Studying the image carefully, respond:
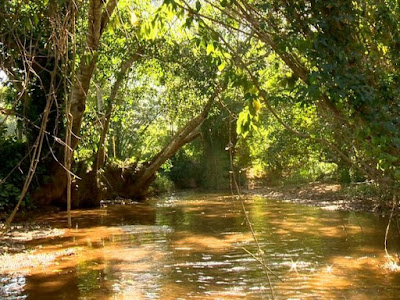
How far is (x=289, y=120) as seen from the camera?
1605 cm

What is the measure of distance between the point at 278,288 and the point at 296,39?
3100 millimetres

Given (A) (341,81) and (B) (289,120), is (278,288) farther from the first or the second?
(B) (289,120)

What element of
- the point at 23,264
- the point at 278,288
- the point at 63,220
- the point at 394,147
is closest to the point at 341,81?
the point at 394,147

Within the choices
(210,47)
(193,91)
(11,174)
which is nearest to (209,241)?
(210,47)

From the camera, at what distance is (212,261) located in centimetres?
689

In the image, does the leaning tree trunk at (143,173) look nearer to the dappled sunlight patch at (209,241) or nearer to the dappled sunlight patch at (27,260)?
the dappled sunlight patch at (209,241)

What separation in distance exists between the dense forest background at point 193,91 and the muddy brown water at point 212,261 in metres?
1.29

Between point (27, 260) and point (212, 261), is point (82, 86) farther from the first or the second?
point (212, 261)

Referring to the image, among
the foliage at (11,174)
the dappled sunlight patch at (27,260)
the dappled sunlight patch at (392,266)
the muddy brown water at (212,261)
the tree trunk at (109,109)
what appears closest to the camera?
the muddy brown water at (212,261)

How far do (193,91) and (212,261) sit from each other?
10.1 m

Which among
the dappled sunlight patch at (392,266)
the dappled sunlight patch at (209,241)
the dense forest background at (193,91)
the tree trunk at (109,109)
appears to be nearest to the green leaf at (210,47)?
the dense forest background at (193,91)

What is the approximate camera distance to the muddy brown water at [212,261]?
529 centimetres

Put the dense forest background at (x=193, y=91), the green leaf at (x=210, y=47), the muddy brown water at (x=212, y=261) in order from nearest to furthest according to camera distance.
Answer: the green leaf at (x=210, y=47), the dense forest background at (x=193, y=91), the muddy brown water at (x=212, y=261)

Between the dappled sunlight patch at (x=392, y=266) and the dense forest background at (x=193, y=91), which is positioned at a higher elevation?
the dense forest background at (x=193, y=91)
